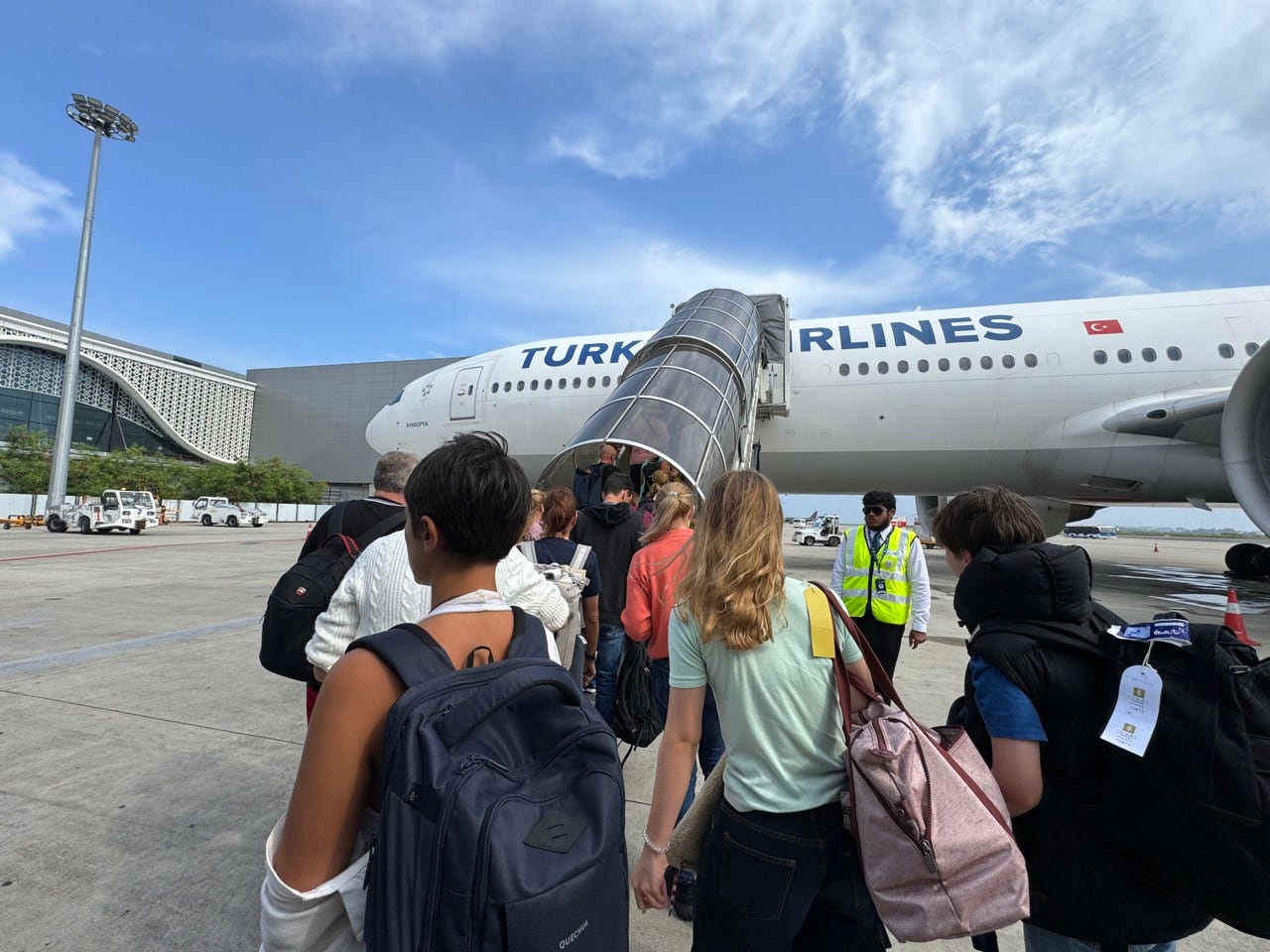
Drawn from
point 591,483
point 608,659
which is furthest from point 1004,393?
point 608,659

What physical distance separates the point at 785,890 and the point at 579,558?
202 centimetres

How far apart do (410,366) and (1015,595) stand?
7397 centimetres

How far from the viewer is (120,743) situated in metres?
3.69

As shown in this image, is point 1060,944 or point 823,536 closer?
point 1060,944

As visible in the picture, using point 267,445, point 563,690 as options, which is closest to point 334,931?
point 563,690

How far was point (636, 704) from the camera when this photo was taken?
3.35 metres

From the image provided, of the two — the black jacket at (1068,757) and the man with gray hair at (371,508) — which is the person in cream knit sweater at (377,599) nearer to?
the man with gray hair at (371,508)

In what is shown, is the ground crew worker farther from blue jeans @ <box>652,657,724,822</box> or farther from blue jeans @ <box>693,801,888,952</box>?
blue jeans @ <box>693,801,888,952</box>

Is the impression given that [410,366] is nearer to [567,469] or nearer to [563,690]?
[567,469]

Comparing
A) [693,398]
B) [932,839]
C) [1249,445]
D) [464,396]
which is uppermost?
[464,396]

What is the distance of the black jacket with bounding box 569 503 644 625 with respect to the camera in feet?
12.8

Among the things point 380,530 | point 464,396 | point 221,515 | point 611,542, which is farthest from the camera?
point 221,515

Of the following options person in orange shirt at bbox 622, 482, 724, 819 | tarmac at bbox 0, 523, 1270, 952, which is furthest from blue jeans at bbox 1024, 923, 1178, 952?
person in orange shirt at bbox 622, 482, 724, 819

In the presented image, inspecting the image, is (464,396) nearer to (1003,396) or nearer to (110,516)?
(1003,396)
